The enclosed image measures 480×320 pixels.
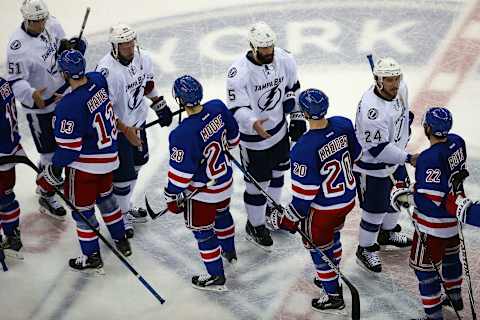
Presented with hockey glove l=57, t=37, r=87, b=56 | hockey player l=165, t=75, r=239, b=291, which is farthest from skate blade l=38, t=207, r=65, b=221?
hockey player l=165, t=75, r=239, b=291

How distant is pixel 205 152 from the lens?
4316 millimetres

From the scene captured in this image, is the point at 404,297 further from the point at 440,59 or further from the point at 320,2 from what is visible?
the point at 320,2

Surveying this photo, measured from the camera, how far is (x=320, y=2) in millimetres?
7504

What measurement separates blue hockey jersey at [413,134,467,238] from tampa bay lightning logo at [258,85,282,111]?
3.43 ft

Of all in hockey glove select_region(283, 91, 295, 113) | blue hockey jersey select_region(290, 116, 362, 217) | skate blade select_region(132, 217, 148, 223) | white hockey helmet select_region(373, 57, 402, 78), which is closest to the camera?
blue hockey jersey select_region(290, 116, 362, 217)

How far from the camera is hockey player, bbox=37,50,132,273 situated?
4.39 m

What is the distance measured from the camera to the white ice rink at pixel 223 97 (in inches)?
186

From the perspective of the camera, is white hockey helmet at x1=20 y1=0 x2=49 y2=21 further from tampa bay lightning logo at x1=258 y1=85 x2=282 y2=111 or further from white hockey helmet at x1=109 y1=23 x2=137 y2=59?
tampa bay lightning logo at x1=258 y1=85 x2=282 y2=111

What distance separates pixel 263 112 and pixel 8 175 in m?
1.39

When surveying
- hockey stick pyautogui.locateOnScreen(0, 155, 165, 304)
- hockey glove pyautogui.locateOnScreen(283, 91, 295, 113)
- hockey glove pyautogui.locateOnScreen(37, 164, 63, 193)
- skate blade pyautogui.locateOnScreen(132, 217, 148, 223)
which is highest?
hockey glove pyautogui.locateOnScreen(283, 91, 295, 113)

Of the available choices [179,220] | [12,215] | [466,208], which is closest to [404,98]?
[466,208]

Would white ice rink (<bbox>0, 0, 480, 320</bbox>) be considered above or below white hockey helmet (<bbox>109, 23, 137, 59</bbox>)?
below

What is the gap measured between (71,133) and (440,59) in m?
3.24

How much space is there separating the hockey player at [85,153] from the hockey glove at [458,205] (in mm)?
1704
